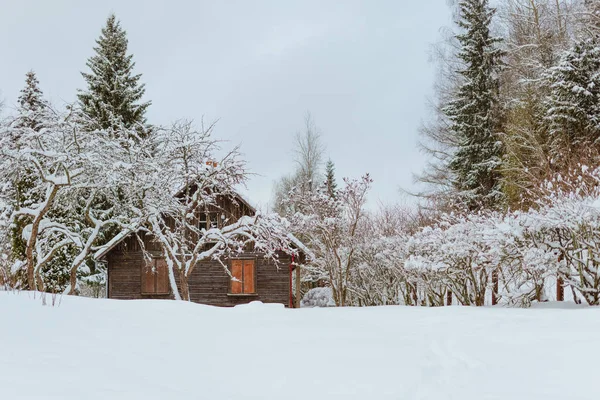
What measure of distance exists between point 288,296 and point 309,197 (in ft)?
14.3

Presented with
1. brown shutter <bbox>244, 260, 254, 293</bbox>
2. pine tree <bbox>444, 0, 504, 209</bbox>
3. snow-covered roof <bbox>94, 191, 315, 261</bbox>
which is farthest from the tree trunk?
pine tree <bbox>444, 0, 504, 209</bbox>

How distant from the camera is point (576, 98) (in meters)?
17.8

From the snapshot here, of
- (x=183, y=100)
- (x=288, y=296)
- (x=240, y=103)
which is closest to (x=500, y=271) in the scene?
(x=288, y=296)

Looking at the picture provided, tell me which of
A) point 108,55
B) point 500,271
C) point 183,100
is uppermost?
point 183,100

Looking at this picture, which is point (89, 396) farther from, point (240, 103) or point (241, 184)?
point (240, 103)

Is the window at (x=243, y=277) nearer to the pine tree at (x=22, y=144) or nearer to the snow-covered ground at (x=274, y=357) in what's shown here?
the pine tree at (x=22, y=144)

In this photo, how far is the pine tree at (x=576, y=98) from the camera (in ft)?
57.4

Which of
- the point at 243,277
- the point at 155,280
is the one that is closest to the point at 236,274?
the point at 243,277

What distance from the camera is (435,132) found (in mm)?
26016

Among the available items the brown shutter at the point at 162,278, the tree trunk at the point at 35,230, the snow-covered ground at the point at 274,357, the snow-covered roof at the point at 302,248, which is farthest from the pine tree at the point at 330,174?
the snow-covered ground at the point at 274,357

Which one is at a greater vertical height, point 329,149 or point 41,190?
point 329,149

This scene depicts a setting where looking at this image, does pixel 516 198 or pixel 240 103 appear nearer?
pixel 516 198

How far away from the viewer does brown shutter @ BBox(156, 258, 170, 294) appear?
65.2 ft

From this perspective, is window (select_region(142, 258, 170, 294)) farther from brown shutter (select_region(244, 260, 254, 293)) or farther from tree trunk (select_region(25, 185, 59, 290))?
tree trunk (select_region(25, 185, 59, 290))
